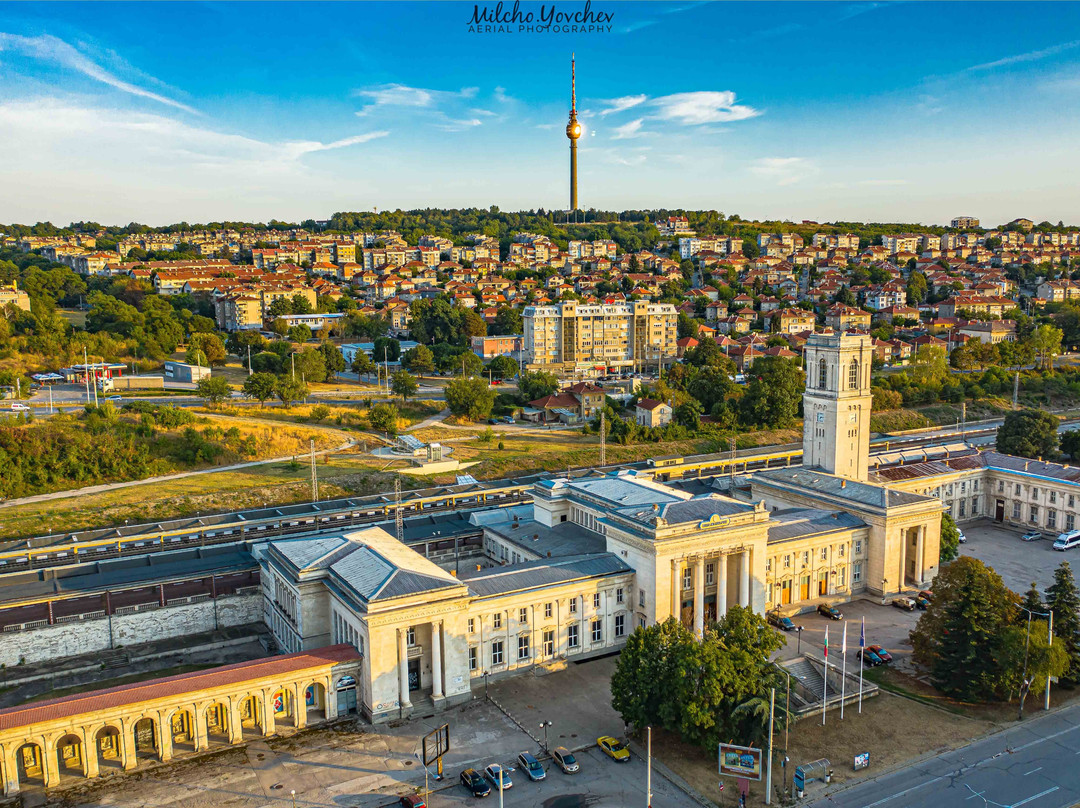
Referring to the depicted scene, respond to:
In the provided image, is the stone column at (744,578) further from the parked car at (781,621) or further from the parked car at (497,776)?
the parked car at (497,776)

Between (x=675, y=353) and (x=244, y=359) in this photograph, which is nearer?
(x=244, y=359)

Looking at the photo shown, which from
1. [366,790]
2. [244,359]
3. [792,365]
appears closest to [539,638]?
[366,790]

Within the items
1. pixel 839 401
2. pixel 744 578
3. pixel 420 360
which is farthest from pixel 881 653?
pixel 420 360

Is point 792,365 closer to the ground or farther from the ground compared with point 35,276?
closer to the ground

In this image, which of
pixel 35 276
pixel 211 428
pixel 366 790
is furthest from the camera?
pixel 35 276

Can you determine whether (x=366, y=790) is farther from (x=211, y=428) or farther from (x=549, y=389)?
(x=549, y=389)

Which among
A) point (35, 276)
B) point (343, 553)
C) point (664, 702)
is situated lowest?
point (664, 702)
